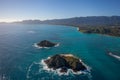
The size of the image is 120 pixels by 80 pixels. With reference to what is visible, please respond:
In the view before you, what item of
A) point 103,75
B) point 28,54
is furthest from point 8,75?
point 103,75

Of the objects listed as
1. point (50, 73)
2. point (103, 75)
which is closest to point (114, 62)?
point (103, 75)

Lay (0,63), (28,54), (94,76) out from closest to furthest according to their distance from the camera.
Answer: (94,76), (0,63), (28,54)

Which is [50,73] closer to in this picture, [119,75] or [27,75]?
[27,75]

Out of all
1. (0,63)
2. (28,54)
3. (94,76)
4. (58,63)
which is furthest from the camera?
(28,54)

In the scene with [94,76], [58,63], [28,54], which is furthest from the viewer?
[28,54]

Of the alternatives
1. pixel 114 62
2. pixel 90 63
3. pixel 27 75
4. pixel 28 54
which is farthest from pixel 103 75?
pixel 28 54

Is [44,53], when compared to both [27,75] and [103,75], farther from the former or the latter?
[103,75]

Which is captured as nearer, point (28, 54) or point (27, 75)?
point (27, 75)

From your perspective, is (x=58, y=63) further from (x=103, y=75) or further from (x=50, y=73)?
(x=103, y=75)

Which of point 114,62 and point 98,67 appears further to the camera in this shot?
point 114,62
